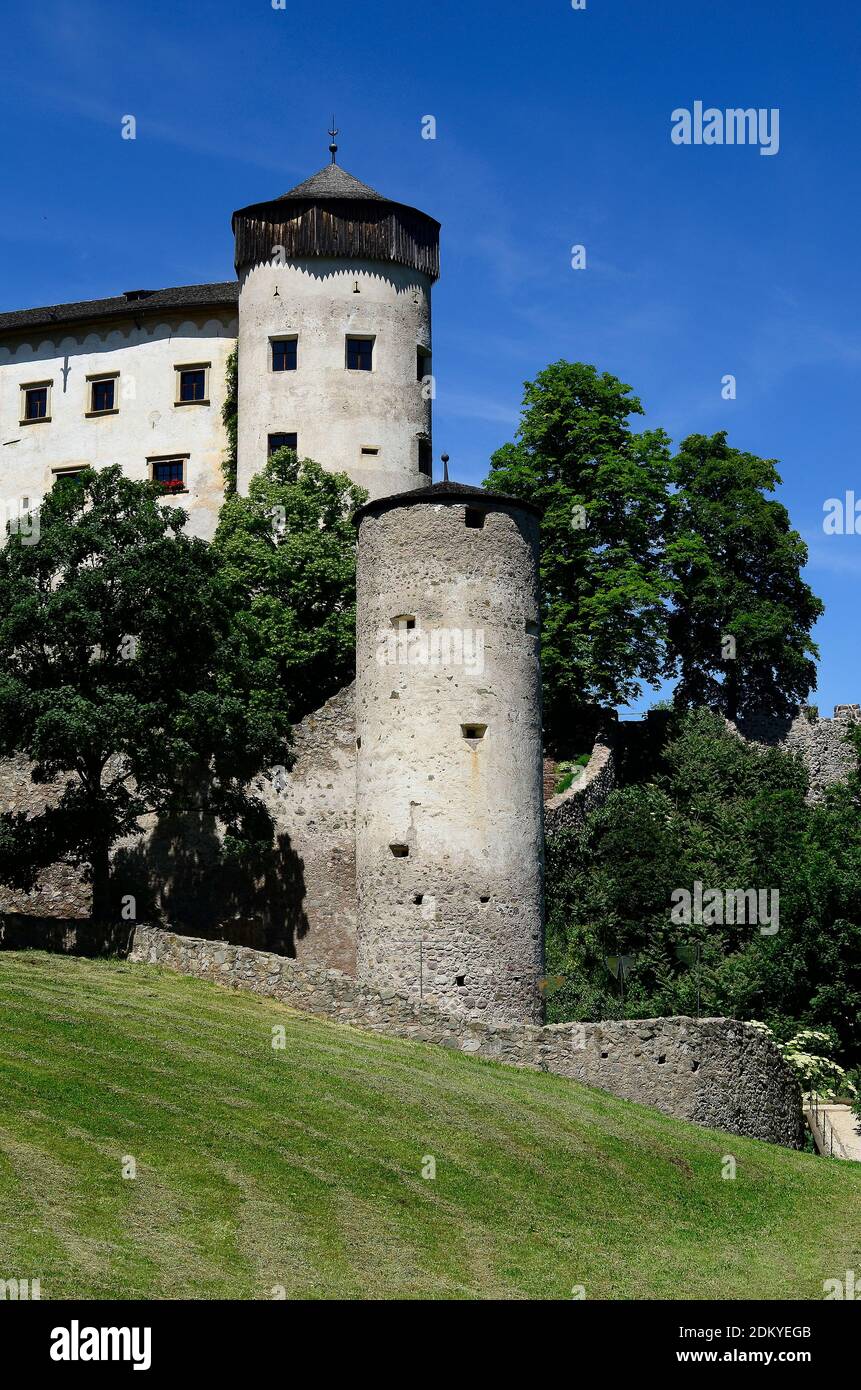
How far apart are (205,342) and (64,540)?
957 inches

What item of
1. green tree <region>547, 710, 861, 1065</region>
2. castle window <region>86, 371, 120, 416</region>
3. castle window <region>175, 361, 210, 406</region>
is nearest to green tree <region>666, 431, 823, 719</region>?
green tree <region>547, 710, 861, 1065</region>

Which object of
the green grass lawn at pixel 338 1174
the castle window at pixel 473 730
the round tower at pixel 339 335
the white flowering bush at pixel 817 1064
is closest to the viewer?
the green grass lawn at pixel 338 1174

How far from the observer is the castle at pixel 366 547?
110 ft

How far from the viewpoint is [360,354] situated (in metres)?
55.7

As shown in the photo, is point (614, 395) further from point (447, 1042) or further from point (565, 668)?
point (447, 1042)

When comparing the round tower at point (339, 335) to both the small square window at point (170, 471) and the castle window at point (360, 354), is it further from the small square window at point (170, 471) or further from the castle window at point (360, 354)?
the small square window at point (170, 471)

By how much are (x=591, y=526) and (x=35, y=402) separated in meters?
20.4

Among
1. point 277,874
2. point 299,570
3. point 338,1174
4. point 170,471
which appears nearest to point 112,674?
point 277,874

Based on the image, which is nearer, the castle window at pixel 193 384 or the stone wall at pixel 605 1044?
the stone wall at pixel 605 1044

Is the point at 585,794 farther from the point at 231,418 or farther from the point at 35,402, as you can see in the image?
the point at 35,402

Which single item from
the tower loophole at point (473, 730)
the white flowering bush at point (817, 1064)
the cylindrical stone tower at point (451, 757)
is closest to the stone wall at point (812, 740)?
the white flowering bush at point (817, 1064)

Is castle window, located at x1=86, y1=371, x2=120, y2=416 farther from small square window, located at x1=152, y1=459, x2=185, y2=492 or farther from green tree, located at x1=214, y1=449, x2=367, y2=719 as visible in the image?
green tree, located at x1=214, y1=449, x2=367, y2=719

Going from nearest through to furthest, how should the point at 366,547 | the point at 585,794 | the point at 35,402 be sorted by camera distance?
the point at 366,547 → the point at 585,794 → the point at 35,402

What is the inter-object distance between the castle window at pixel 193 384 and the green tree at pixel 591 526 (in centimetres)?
1033
